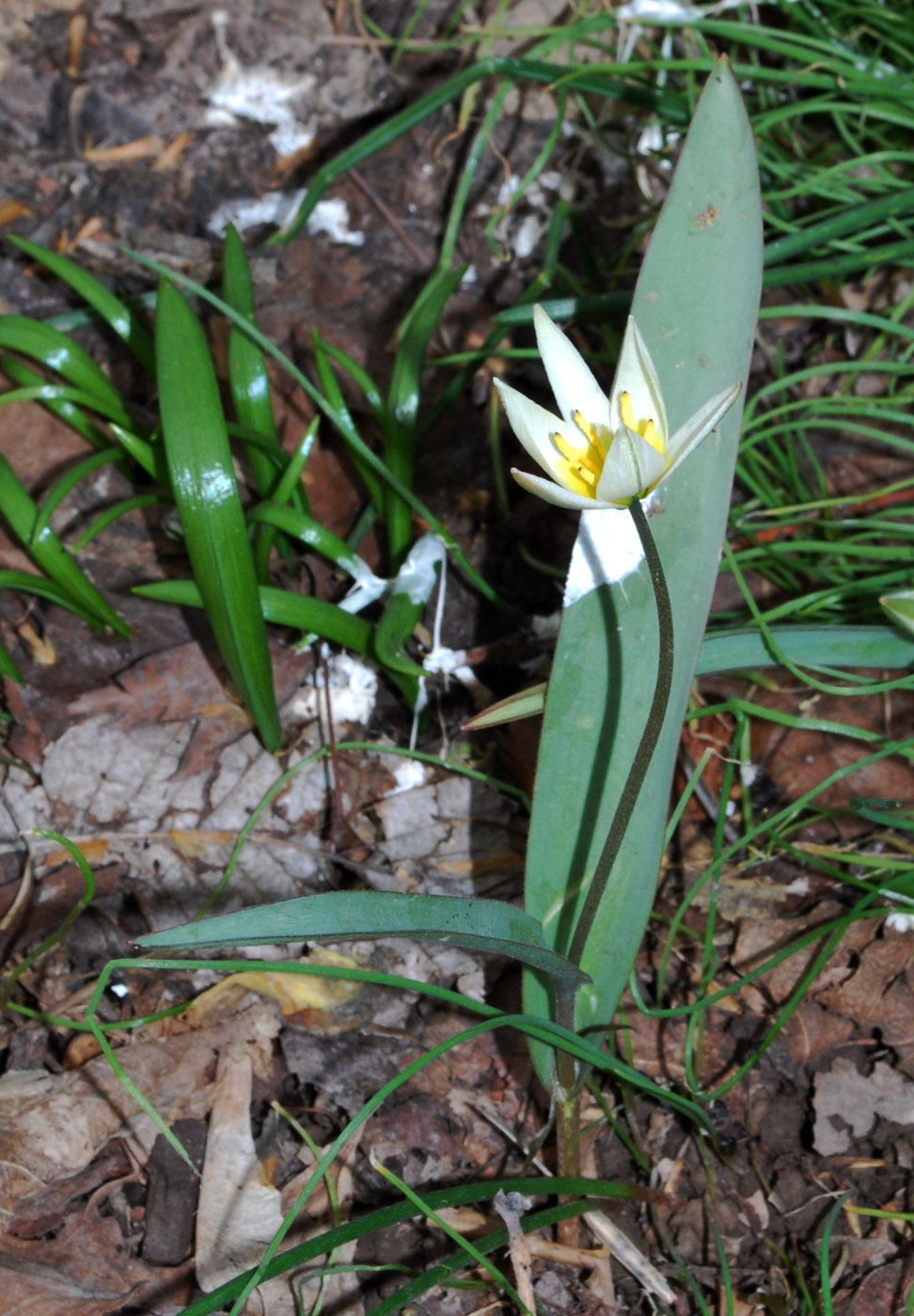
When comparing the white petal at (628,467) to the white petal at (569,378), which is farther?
the white petal at (569,378)

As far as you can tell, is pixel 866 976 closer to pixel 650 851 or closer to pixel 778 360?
pixel 650 851

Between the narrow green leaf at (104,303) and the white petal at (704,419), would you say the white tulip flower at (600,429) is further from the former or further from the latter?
the narrow green leaf at (104,303)

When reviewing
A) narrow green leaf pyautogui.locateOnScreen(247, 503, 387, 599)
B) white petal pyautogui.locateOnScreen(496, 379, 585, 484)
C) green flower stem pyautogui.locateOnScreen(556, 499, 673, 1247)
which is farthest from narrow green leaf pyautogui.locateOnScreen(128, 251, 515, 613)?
white petal pyautogui.locateOnScreen(496, 379, 585, 484)

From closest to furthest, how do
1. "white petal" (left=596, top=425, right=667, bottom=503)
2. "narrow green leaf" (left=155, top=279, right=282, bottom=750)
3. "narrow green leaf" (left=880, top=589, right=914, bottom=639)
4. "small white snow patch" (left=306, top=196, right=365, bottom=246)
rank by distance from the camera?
1. "white petal" (left=596, top=425, right=667, bottom=503)
2. "narrow green leaf" (left=880, top=589, right=914, bottom=639)
3. "narrow green leaf" (left=155, top=279, right=282, bottom=750)
4. "small white snow patch" (left=306, top=196, right=365, bottom=246)

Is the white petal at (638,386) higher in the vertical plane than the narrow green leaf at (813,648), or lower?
higher

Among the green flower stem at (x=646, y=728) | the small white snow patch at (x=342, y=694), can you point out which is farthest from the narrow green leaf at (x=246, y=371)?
the green flower stem at (x=646, y=728)

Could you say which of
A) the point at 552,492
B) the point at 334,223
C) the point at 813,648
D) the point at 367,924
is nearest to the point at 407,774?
the point at 813,648

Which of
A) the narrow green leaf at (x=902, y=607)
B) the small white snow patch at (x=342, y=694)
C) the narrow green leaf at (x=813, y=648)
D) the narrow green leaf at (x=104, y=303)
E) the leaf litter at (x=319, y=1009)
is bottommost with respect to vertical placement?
the leaf litter at (x=319, y=1009)

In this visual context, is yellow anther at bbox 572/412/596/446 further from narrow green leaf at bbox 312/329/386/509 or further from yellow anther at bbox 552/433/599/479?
narrow green leaf at bbox 312/329/386/509
